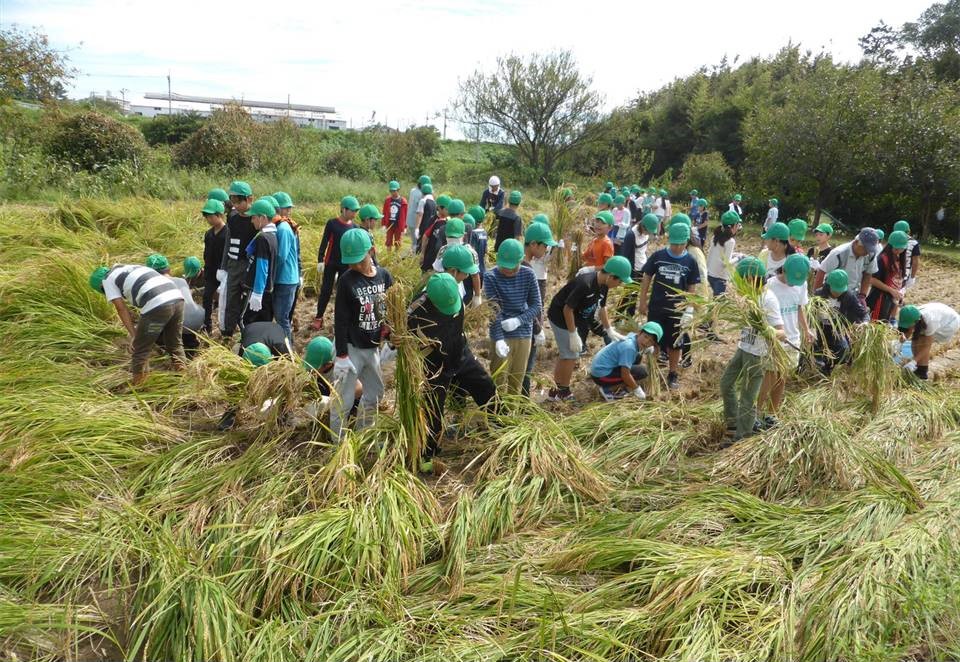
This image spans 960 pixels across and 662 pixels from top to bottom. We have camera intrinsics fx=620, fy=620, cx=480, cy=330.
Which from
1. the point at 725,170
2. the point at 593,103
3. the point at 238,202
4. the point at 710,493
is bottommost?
the point at 710,493

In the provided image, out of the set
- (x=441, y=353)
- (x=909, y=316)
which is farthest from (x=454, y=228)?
(x=909, y=316)

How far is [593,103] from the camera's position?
29844 millimetres

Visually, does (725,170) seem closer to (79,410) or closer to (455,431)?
(455,431)

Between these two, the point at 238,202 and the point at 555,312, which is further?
the point at 238,202

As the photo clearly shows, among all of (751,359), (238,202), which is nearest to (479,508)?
(751,359)

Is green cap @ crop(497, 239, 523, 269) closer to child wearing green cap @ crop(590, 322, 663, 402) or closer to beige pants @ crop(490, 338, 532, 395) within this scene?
beige pants @ crop(490, 338, 532, 395)

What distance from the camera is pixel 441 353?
13.8 feet

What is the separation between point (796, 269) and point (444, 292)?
276cm

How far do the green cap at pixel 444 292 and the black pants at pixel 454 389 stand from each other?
0.49m

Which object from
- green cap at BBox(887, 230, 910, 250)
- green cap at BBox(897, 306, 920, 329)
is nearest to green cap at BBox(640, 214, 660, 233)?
green cap at BBox(887, 230, 910, 250)

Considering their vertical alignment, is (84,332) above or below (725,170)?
below

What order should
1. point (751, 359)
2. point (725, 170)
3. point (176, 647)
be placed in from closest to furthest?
1. point (176, 647)
2. point (751, 359)
3. point (725, 170)

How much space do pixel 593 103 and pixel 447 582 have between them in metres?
29.9

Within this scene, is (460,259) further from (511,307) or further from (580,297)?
(580,297)
